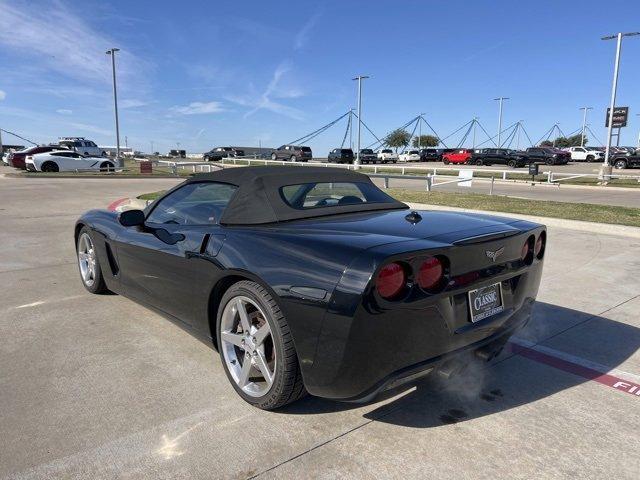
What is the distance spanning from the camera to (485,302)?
2600mm

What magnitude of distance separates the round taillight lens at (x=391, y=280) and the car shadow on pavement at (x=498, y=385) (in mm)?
499

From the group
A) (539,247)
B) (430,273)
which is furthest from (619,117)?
(430,273)

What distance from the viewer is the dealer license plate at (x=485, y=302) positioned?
2.51 metres

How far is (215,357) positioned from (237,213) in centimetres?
109

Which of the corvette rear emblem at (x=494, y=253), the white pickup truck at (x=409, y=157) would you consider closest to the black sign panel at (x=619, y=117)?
the corvette rear emblem at (x=494, y=253)

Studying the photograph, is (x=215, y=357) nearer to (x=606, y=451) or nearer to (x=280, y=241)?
(x=280, y=241)

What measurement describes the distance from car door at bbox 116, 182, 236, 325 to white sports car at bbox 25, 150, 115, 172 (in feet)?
90.9

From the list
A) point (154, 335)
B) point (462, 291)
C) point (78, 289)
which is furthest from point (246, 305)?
point (78, 289)

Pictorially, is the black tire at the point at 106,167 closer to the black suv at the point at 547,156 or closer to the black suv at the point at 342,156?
the black suv at the point at 342,156

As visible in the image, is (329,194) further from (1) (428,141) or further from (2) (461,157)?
(1) (428,141)

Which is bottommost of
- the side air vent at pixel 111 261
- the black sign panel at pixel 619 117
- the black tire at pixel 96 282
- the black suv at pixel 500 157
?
the black tire at pixel 96 282

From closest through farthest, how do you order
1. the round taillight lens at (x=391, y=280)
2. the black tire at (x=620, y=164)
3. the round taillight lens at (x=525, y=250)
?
1. the round taillight lens at (x=391, y=280)
2. the round taillight lens at (x=525, y=250)
3. the black tire at (x=620, y=164)

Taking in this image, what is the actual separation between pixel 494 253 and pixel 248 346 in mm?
1463

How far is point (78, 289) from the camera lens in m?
5.03
